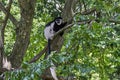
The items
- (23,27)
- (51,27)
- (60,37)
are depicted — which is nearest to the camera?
(23,27)

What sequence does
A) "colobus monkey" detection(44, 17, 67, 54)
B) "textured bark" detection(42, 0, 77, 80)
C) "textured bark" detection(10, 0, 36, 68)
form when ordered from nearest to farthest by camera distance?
"textured bark" detection(10, 0, 36, 68) < "textured bark" detection(42, 0, 77, 80) < "colobus monkey" detection(44, 17, 67, 54)

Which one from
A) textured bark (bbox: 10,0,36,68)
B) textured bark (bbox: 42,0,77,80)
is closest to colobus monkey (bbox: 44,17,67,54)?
textured bark (bbox: 42,0,77,80)

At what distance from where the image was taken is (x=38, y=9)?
16.8 ft

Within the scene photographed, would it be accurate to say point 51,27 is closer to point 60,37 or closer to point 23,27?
point 60,37

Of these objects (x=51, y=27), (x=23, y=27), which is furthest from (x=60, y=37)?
(x=51, y=27)

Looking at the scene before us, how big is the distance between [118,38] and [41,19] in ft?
9.76

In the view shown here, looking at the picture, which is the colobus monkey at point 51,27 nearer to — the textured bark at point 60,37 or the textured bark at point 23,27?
the textured bark at point 60,37

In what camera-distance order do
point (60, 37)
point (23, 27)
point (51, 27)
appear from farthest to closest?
1. point (51, 27)
2. point (60, 37)
3. point (23, 27)

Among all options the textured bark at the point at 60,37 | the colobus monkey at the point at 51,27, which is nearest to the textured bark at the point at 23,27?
the textured bark at the point at 60,37

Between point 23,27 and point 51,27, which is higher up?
point 23,27

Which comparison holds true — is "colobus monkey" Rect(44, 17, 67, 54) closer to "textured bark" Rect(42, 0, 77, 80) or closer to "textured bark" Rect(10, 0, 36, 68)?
"textured bark" Rect(42, 0, 77, 80)

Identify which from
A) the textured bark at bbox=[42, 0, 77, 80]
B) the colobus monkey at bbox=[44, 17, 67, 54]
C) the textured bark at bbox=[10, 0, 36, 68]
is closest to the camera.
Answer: the textured bark at bbox=[10, 0, 36, 68]

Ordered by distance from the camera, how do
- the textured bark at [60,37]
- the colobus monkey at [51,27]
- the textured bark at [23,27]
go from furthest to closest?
1. the colobus monkey at [51,27]
2. the textured bark at [60,37]
3. the textured bark at [23,27]

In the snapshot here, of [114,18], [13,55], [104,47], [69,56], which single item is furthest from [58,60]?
[13,55]
